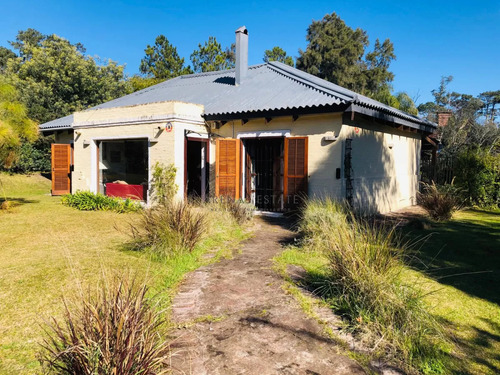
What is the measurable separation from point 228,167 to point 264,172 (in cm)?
145

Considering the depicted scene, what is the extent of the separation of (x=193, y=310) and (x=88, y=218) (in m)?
7.43

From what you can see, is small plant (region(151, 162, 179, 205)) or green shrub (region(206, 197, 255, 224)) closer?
green shrub (region(206, 197, 255, 224))

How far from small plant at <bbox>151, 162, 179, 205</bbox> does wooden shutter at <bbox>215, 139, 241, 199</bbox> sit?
136cm

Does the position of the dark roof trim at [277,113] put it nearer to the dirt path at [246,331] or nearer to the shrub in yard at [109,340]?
the dirt path at [246,331]

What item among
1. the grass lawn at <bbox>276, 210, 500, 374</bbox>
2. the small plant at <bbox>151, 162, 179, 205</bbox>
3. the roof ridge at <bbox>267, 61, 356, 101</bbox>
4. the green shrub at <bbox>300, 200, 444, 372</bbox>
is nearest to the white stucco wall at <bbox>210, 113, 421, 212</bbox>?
the roof ridge at <bbox>267, 61, 356, 101</bbox>

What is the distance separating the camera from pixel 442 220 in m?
10.1

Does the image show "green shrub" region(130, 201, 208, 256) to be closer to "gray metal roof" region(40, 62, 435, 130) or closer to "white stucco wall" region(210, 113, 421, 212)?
"white stucco wall" region(210, 113, 421, 212)

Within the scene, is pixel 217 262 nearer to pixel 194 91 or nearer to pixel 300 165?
pixel 300 165

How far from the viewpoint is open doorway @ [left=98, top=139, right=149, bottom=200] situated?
1288 centimetres

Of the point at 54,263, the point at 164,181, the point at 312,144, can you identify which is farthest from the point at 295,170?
the point at 54,263

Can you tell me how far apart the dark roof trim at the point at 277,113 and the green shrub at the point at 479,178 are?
24.0 ft

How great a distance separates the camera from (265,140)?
1128 cm

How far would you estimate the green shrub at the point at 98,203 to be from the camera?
1134cm

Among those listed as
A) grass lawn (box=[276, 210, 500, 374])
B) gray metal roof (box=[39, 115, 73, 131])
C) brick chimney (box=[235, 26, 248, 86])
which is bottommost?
grass lawn (box=[276, 210, 500, 374])
